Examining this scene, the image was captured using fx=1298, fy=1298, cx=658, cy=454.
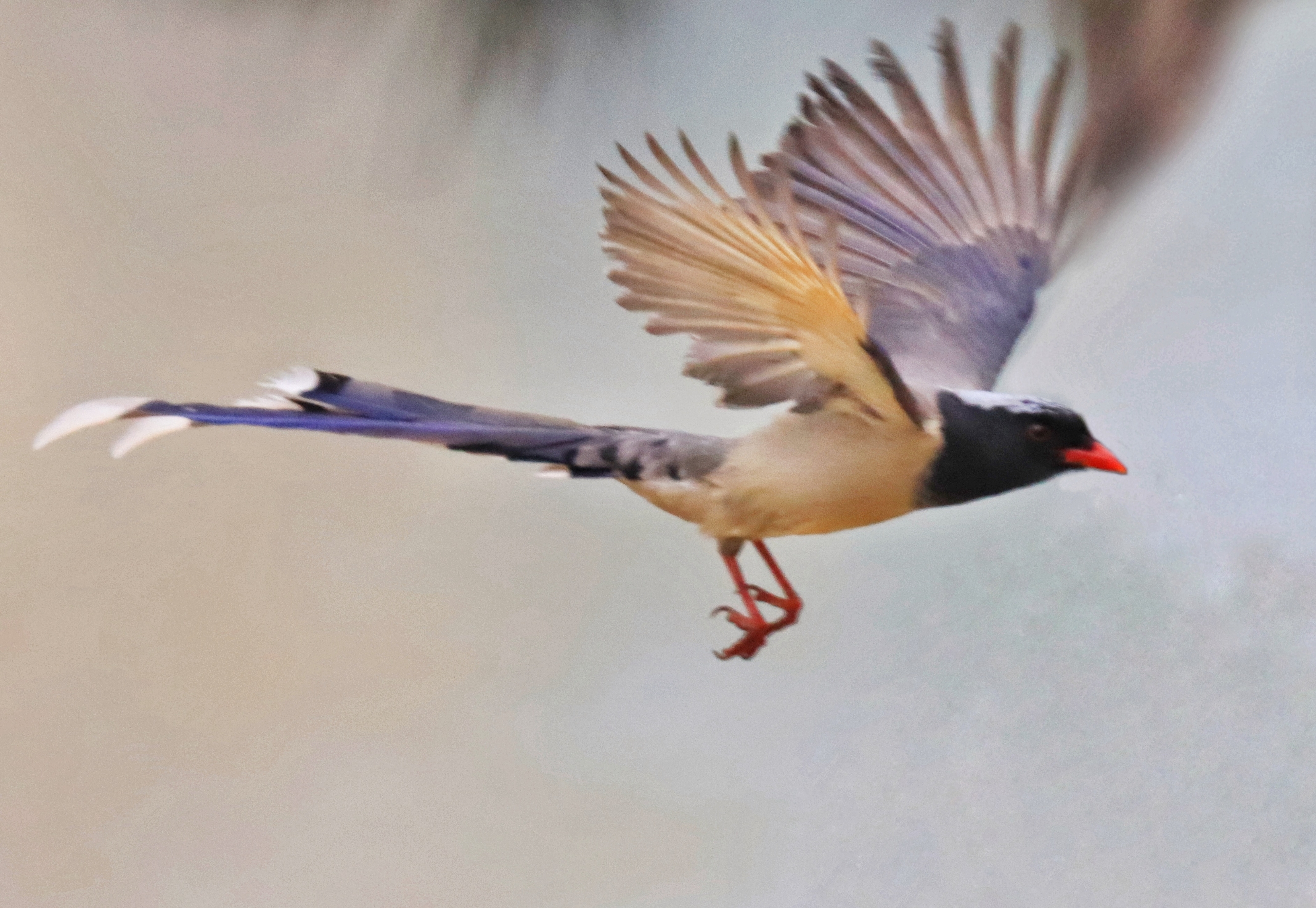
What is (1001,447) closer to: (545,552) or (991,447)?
(991,447)

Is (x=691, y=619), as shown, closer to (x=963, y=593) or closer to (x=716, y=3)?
(x=963, y=593)

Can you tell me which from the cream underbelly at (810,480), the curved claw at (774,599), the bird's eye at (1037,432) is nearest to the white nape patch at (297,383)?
the cream underbelly at (810,480)

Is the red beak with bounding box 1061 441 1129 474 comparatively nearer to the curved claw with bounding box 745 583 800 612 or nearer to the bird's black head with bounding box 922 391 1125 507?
the bird's black head with bounding box 922 391 1125 507

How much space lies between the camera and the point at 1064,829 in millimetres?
978

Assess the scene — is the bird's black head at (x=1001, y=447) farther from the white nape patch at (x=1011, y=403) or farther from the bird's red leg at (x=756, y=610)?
the bird's red leg at (x=756, y=610)

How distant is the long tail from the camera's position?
2.41 feet

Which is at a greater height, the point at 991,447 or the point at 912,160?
the point at 912,160

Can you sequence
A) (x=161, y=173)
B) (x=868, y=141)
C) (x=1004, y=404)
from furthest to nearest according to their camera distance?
(x=161, y=173) < (x=868, y=141) < (x=1004, y=404)

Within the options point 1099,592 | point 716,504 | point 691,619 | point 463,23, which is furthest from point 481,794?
point 463,23

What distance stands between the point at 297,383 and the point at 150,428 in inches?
3.4

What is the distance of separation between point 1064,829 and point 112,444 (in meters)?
0.81

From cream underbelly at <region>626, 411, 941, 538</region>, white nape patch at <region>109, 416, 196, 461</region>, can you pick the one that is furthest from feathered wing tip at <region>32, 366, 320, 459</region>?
cream underbelly at <region>626, 411, 941, 538</region>

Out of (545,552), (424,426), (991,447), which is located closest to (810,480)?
(991,447)

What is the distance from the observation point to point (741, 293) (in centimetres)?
67
